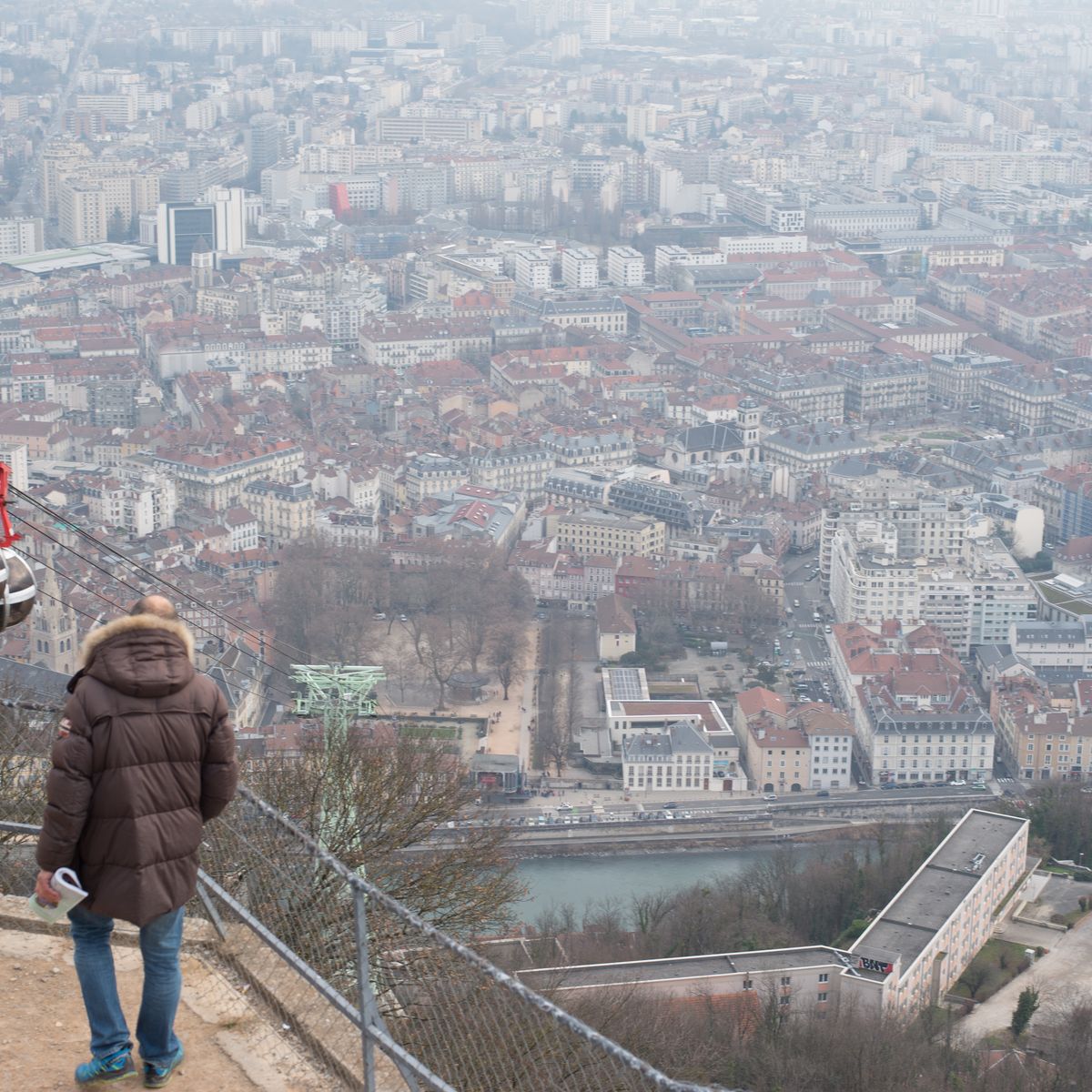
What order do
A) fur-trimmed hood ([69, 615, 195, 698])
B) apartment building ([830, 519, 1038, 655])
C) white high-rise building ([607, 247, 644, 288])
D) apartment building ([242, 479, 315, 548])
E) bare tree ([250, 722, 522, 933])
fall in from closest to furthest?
fur-trimmed hood ([69, 615, 195, 698]) → bare tree ([250, 722, 522, 933]) → apartment building ([830, 519, 1038, 655]) → apartment building ([242, 479, 315, 548]) → white high-rise building ([607, 247, 644, 288])

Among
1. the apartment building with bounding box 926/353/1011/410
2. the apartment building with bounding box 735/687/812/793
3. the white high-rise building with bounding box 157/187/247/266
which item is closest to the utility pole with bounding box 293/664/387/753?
the apartment building with bounding box 735/687/812/793

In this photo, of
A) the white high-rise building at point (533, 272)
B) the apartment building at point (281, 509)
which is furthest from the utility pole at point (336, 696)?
the white high-rise building at point (533, 272)

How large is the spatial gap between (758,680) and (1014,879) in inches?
100

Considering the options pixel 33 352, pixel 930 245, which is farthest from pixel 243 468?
pixel 930 245

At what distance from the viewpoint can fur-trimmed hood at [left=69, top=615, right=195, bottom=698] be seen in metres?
1.51

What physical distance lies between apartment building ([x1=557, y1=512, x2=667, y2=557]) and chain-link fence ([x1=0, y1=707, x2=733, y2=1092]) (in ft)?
28.0

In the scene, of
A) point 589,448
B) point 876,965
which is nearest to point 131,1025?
point 876,965

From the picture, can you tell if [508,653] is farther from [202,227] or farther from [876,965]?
[202,227]

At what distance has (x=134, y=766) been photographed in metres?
1.51

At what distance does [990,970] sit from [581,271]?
12920 millimetres

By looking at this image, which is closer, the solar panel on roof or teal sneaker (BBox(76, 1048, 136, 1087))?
teal sneaker (BBox(76, 1048, 136, 1087))

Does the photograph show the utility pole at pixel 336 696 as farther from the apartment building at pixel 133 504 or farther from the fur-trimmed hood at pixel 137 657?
the apartment building at pixel 133 504

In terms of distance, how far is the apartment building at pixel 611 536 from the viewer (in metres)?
11.0

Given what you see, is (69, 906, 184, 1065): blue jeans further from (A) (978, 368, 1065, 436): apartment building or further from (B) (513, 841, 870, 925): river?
(A) (978, 368, 1065, 436): apartment building
